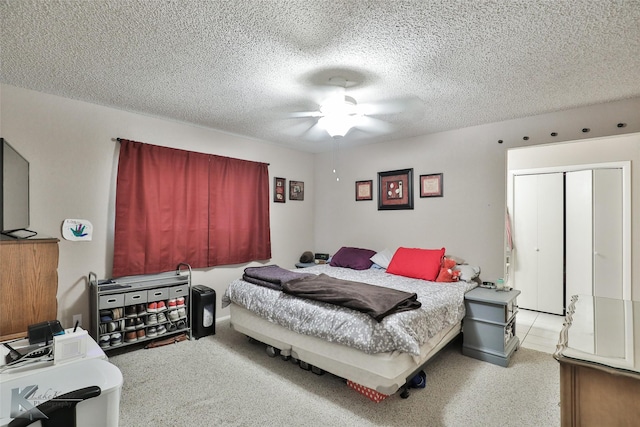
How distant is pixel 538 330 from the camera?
376cm

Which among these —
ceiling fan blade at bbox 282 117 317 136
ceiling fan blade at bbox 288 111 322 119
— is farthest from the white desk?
ceiling fan blade at bbox 282 117 317 136

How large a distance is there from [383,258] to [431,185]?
1196mm

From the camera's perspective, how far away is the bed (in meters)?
2.07

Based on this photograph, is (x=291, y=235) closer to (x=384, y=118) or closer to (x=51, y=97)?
(x=384, y=118)

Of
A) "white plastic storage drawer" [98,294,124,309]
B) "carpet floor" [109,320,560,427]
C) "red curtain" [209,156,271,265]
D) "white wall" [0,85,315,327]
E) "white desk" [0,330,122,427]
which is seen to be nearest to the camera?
"white desk" [0,330,122,427]

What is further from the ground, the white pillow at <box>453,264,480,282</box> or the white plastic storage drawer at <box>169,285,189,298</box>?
the white pillow at <box>453,264,480,282</box>

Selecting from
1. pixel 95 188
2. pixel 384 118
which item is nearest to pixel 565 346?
pixel 384 118

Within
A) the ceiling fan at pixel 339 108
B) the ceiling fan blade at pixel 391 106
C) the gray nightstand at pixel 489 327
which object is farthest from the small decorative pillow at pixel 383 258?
the ceiling fan at pixel 339 108

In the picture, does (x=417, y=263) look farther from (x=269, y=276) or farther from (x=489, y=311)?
(x=269, y=276)

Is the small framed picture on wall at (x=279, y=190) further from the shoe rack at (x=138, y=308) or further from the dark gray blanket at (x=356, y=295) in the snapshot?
the dark gray blanket at (x=356, y=295)

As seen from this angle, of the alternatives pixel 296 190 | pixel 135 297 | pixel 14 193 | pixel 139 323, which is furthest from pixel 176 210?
pixel 296 190

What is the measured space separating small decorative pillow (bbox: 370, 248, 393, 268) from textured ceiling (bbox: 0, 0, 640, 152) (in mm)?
1970

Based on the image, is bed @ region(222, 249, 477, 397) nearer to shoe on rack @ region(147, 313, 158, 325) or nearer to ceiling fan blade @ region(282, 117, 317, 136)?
shoe on rack @ region(147, 313, 158, 325)

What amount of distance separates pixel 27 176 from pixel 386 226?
4042 mm
